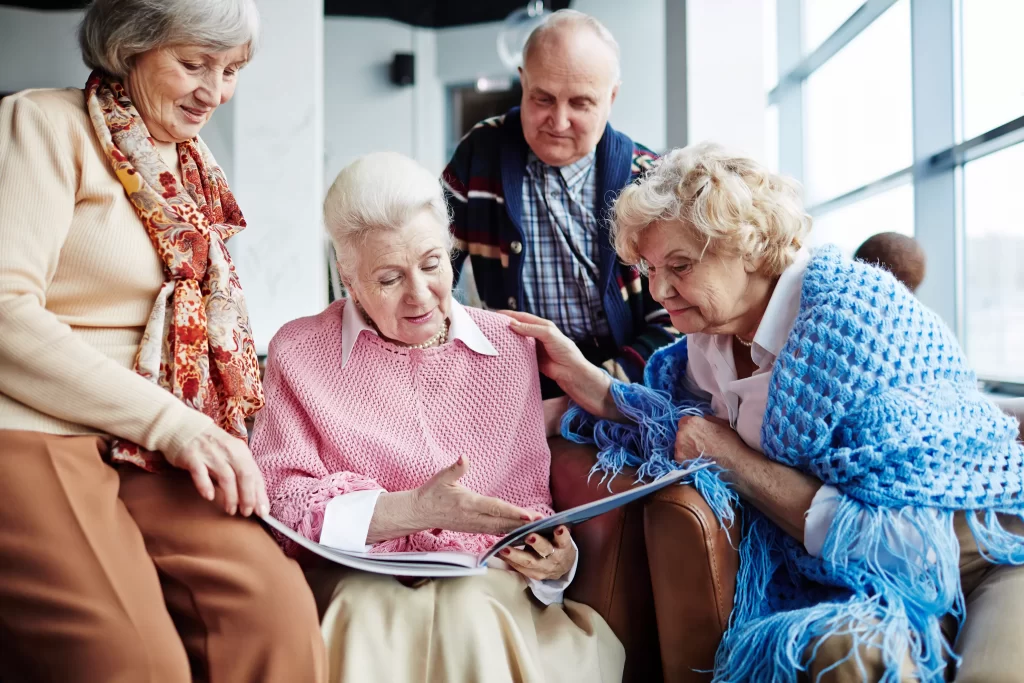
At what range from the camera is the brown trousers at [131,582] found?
3.89 feet

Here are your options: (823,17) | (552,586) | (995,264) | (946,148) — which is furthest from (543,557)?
(823,17)

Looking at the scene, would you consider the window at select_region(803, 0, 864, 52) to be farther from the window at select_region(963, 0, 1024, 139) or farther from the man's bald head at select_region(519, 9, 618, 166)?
the man's bald head at select_region(519, 9, 618, 166)

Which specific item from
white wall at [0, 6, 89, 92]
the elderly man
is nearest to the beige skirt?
the elderly man

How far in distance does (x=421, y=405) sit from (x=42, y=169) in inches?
31.2

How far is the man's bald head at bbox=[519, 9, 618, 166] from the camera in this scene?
2166 mm

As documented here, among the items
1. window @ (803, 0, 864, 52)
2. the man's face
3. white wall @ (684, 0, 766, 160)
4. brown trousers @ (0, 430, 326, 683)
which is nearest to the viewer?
brown trousers @ (0, 430, 326, 683)

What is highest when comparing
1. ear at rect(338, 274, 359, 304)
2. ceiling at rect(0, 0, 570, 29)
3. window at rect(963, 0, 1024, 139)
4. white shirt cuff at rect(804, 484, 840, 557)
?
ceiling at rect(0, 0, 570, 29)

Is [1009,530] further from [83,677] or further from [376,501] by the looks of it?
[83,677]

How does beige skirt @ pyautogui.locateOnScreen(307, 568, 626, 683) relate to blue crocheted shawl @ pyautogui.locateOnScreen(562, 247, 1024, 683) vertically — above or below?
below

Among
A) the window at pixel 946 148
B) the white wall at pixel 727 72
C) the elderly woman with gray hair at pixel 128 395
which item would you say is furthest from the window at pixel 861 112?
the elderly woman with gray hair at pixel 128 395

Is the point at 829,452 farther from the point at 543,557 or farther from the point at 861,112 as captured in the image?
the point at 861,112

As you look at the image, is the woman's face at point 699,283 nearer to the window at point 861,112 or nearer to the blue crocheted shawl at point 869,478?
the blue crocheted shawl at point 869,478

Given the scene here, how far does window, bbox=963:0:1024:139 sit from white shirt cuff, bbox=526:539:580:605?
2.84 metres

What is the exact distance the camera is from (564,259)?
2.24 metres
